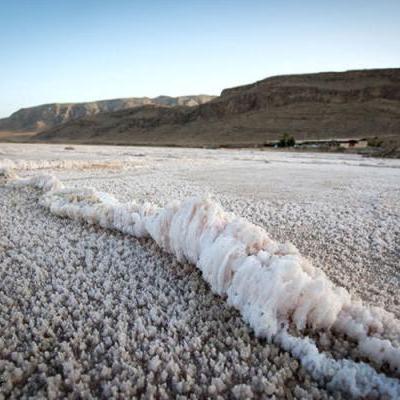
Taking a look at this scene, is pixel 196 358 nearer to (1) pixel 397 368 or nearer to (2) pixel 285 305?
(2) pixel 285 305

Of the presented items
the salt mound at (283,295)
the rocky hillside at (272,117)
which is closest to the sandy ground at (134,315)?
the salt mound at (283,295)

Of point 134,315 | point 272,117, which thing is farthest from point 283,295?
point 272,117

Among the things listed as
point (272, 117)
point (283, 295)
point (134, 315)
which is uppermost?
point (272, 117)

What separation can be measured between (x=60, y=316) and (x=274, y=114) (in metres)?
89.9

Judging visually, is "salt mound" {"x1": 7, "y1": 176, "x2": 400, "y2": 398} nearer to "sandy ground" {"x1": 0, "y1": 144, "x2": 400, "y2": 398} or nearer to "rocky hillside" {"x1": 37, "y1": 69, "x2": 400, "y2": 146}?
"sandy ground" {"x1": 0, "y1": 144, "x2": 400, "y2": 398}

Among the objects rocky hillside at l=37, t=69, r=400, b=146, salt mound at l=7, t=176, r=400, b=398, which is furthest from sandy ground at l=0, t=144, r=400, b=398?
rocky hillside at l=37, t=69, r=400, b=146

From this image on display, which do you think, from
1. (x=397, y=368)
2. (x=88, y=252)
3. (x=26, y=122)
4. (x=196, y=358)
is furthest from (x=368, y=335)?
(x=26, y=122)

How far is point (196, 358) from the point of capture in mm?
1741

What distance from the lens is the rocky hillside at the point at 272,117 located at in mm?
72325

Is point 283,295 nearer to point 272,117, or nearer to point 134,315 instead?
point 134,315

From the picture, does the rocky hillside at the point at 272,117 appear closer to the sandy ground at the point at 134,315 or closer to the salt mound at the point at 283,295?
the sandy ground at the point at 134,315

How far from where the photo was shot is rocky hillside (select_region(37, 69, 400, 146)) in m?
72.3

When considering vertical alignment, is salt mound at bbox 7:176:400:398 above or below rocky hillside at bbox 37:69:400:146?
below

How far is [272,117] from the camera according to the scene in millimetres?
85438
